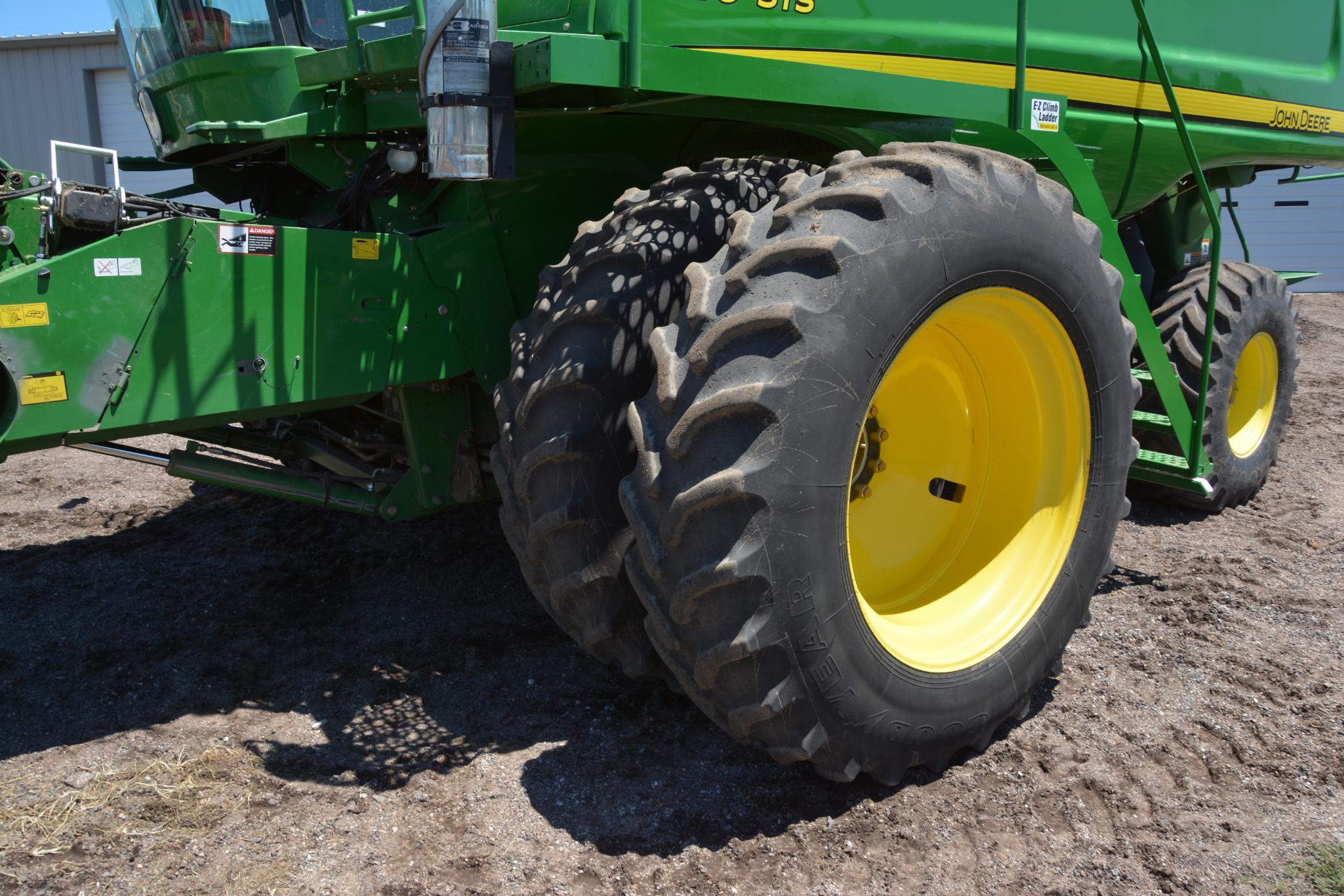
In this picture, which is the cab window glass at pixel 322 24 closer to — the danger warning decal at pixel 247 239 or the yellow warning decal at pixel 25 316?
the danger warning decal at pixel 247 239

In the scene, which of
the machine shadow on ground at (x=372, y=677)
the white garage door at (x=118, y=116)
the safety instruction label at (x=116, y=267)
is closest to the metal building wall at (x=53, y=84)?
the white garage door at (x=118, y=116)

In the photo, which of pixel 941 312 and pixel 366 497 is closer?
pixel 941 312

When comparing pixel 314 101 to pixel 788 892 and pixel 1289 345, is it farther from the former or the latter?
pixel 1289 345

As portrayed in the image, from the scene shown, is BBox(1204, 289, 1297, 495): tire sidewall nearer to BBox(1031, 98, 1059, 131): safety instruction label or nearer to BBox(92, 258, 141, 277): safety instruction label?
BBox(1031, 98, 1059, 131): safety instruction label

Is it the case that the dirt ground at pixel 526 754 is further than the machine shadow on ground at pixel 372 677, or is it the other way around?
the machine shadow on ground at pixel 372 677

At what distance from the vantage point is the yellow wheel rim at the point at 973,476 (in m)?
2.99

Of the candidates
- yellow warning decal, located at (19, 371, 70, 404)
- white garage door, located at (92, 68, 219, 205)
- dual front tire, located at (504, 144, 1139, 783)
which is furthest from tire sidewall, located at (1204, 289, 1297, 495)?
white garage door, located at (92, 68, 219, 205)

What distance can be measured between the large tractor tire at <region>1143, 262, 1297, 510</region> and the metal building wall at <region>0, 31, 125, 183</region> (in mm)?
15372

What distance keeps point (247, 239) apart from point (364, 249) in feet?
1.04

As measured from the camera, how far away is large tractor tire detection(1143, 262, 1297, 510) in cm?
488

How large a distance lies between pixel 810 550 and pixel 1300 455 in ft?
16.6

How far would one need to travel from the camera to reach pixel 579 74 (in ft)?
7.64

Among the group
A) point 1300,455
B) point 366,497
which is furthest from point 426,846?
point 1300,455

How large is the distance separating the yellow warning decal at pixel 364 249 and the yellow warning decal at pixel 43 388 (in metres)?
0.77
